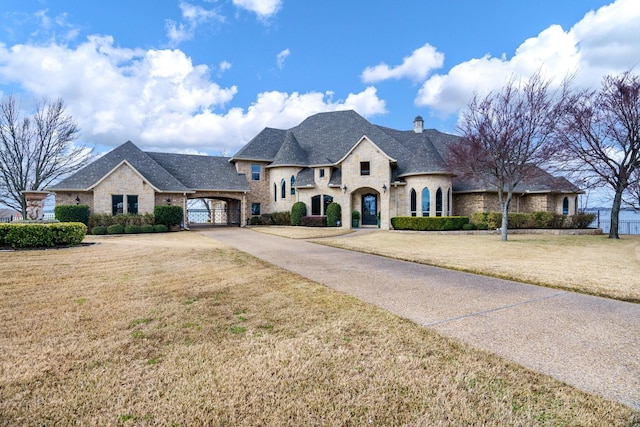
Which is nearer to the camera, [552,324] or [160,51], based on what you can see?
[552,324]

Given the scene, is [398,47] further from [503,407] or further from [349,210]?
[503,407]

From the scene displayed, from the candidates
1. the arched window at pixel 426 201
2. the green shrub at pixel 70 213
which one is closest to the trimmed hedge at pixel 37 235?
the green shrub at pixel 70 213

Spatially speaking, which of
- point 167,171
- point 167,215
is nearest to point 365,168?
point 167,215

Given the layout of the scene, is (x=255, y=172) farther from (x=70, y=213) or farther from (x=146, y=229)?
(x=70, y=213)

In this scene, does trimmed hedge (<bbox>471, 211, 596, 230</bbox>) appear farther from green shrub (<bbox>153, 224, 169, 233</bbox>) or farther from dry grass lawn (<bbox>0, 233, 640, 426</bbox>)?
green shrub (<bbox>153, 224, 169, 233</bbox>)

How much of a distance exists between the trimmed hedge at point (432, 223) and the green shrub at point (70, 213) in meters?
22.1

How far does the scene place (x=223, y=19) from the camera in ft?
54.9

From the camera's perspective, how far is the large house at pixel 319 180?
76.2 ft

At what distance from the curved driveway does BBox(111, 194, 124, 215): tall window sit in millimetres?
20418

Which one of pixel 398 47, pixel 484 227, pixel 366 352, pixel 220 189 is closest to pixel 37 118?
pixel 220 189

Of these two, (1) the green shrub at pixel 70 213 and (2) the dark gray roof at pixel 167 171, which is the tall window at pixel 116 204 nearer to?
(2) the dark gray roof at pixel 167 171

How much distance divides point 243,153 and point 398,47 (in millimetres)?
16724

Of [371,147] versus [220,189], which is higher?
[371,147]

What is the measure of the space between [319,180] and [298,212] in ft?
11.1
